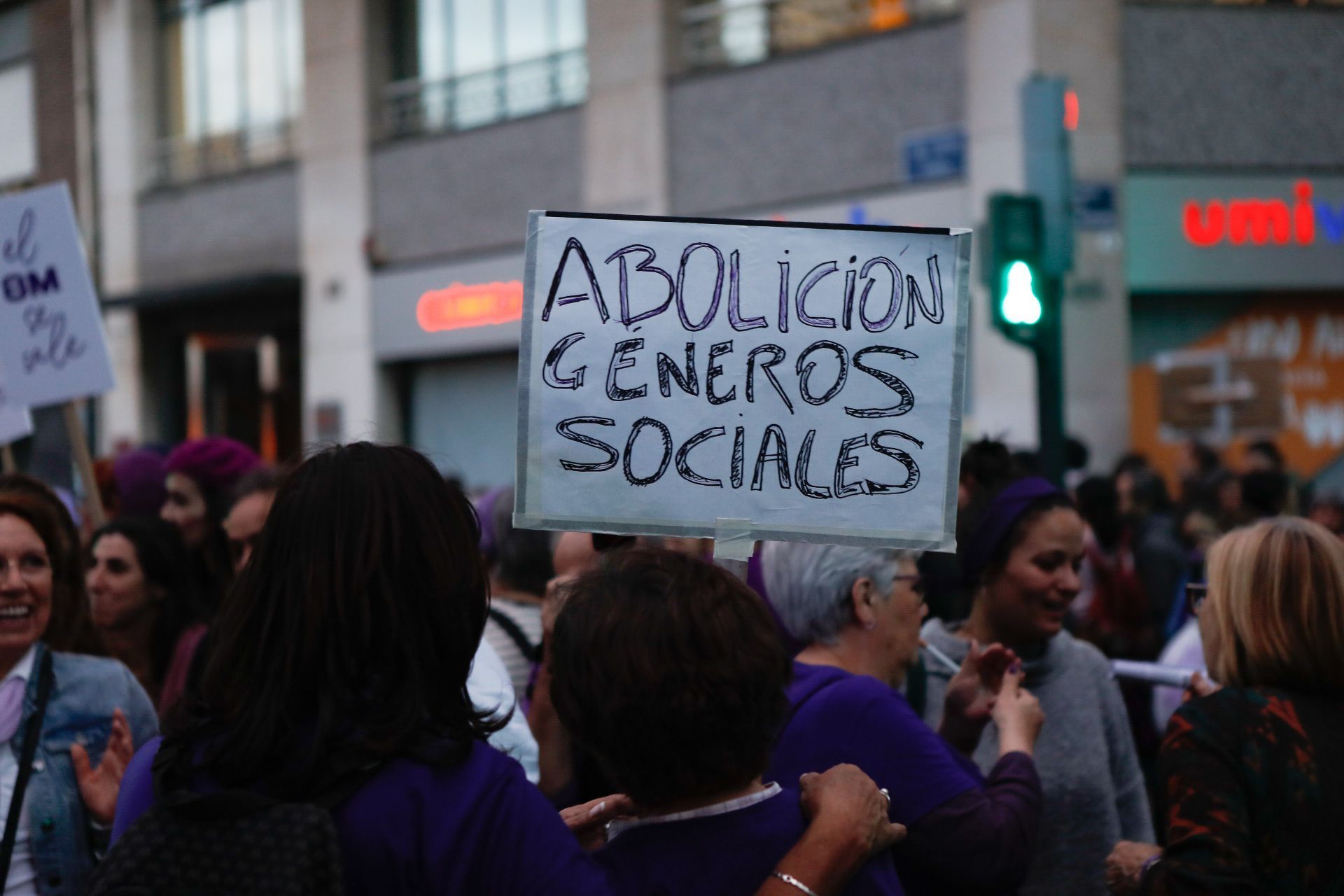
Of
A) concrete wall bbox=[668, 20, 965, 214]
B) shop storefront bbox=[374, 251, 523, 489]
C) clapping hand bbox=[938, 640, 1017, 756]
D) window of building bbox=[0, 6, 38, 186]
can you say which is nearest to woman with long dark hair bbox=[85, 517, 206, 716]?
clapping hand bbox=[938, 640, 1017, 756]

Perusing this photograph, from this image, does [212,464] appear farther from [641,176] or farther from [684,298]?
[641,176]

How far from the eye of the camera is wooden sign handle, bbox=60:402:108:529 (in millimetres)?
4949

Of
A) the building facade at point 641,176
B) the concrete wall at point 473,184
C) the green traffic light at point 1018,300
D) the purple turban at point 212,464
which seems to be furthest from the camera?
the concrete wall at point 473,184

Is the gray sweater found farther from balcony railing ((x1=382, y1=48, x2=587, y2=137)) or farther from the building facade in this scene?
balcony railing ((x1=382, y1=48, x2=587, y2=137))

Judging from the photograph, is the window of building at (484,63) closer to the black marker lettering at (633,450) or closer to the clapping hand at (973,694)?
the clapping hand at (973,694)

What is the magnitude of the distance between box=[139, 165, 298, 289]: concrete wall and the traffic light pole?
41.0 ft

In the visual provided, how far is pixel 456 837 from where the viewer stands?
1.77 m

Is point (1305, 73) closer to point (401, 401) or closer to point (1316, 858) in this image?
point (401, 401)

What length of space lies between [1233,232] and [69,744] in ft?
36.0

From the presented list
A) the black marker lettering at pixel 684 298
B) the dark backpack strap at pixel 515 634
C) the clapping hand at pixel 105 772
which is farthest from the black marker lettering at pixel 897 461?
the clapping hand at pixel 105 772

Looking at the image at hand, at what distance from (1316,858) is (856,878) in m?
0.84

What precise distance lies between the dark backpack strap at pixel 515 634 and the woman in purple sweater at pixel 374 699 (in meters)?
1.85

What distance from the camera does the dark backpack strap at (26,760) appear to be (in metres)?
2.93

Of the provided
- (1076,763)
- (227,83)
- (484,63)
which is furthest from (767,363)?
(227,83)
